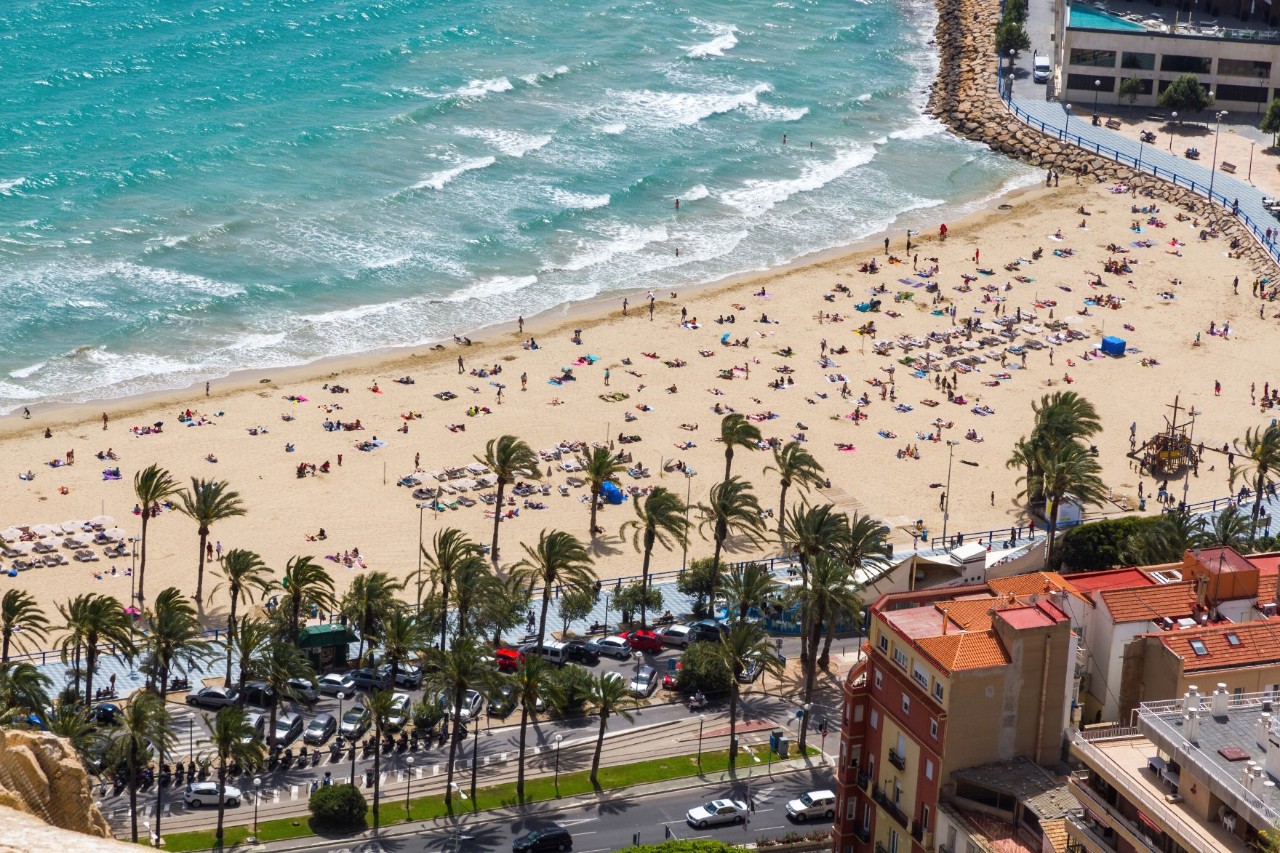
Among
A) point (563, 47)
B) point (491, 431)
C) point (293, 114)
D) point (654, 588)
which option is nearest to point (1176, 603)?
point (654, 588)

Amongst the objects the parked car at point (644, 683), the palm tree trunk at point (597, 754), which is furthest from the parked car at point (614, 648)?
the palm tree trunk at point (597, 754)

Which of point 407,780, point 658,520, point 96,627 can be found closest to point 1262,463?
point 658,520

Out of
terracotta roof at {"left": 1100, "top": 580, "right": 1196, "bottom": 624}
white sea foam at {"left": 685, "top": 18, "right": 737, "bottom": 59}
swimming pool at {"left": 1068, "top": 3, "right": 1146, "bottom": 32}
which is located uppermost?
terracotta roof at {"left": 1100, "top": 580, "right": 1196, "bottom": 624}

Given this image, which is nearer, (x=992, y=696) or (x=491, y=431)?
(x=992, y=696)

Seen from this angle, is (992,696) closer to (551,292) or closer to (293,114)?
(551,292)

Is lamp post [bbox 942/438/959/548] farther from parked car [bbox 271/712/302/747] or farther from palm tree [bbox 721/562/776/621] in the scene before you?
parked car [bbox 271/712/302/747]

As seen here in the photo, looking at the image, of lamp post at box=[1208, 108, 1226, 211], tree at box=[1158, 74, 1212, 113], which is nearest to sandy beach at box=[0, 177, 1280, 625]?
lamp post at box=[1208, 108, 1226, 211]

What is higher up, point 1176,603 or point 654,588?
point 1176,603
